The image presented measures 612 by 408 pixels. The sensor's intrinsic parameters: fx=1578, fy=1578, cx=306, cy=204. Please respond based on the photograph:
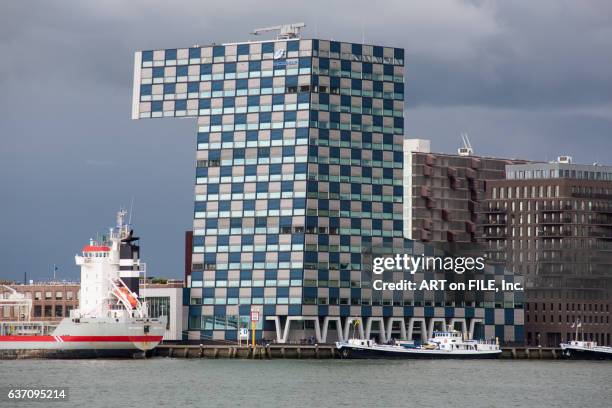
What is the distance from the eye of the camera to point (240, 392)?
5925 inches

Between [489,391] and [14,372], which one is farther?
[14,372]

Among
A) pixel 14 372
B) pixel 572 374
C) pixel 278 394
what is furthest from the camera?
pixel 572 374

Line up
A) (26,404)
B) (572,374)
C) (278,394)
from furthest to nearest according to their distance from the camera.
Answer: (572,374) → (278,394) → (26,404)

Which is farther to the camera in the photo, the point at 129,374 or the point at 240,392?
the point at 129,374

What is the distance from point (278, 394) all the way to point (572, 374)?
172 ft

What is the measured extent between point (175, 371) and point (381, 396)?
3814 cm

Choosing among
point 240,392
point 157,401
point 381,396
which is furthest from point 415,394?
point 157,401

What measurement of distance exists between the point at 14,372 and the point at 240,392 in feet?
110

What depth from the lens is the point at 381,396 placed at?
14900 centimetres

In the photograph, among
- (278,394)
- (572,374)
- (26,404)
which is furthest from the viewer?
(572,374)

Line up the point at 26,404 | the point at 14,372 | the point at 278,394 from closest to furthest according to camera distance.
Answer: the point at 26,404 < the point at 278,394 < the point at 14,372

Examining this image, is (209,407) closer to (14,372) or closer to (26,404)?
(26,404)

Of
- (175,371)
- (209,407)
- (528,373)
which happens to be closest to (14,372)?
(175,371)

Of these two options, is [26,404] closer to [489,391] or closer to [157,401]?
[157,401]
